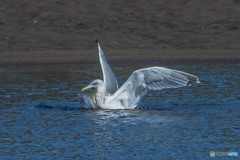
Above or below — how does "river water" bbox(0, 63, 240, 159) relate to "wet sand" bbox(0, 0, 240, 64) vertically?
below

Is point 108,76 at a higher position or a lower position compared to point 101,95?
higher

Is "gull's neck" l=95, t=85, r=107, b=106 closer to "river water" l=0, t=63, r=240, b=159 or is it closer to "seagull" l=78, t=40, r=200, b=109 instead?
"seagull" l=78, t=40, r=200, b=109

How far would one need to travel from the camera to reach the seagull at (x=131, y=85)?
1254 centimetres

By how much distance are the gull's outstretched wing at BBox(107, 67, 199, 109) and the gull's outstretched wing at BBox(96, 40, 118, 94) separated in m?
0.30

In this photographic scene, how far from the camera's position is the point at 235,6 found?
3066cm

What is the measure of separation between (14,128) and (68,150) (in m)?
2.25

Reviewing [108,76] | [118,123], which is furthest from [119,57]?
[118,123]

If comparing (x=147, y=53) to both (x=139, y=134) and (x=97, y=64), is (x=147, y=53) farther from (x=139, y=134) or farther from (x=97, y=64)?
(x=139, y=134)

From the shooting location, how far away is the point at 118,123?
1191cm

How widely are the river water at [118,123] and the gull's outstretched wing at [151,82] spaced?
16.7 inches

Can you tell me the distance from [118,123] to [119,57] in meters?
12.8

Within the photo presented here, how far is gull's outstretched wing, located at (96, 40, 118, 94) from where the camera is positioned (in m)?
12.8

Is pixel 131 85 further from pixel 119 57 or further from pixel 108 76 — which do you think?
pixel 119 57

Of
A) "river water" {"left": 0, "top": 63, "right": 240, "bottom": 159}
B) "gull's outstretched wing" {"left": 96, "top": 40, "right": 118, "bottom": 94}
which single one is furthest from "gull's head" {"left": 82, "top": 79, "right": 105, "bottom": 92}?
"river water" {"left": 0, "top": 63, "right": 240, "bottom": 159}
